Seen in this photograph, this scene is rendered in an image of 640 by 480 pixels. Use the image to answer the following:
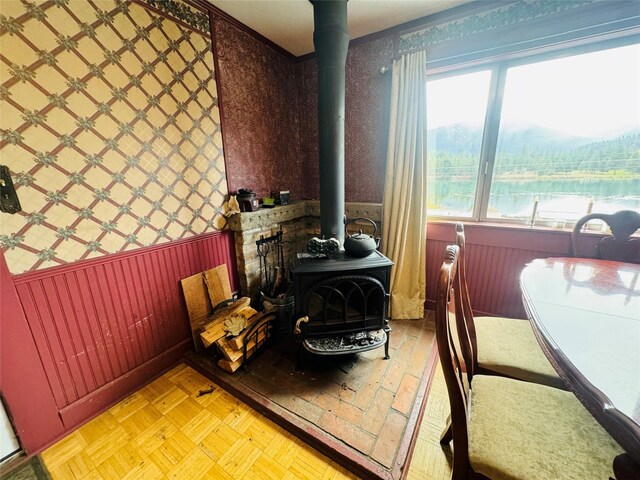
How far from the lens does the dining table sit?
1.57 ft

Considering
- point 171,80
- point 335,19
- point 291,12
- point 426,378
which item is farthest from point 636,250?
point 171,80

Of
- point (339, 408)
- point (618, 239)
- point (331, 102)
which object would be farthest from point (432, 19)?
point (339, 408)

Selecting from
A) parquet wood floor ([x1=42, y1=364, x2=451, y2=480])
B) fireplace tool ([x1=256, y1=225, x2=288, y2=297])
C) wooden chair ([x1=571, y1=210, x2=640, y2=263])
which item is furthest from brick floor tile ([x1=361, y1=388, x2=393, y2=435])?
wooden chair ([x1=571, y1=210, x2=640, y2=263])

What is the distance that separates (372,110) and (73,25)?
200 cm

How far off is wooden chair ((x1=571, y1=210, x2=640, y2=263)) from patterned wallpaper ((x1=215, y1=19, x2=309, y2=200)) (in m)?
2.34

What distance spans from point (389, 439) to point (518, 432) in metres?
0.66

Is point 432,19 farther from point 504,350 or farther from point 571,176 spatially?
point 504,350

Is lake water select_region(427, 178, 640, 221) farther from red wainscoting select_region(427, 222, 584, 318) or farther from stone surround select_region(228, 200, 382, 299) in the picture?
stone surround select_region(228, 200, 382, 299)

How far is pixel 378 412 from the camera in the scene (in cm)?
140

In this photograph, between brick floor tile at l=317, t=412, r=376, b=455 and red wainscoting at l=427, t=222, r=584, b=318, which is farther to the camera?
red wainscoting at l=427, t=222, r=584, b=318

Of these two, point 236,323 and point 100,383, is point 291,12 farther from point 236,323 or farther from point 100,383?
point 100,383

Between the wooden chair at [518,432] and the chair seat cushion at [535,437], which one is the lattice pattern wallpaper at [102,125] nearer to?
the wooden chair at [518,432]

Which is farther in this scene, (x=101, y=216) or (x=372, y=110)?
(x=372, y=110)

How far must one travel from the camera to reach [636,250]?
1515 mm
